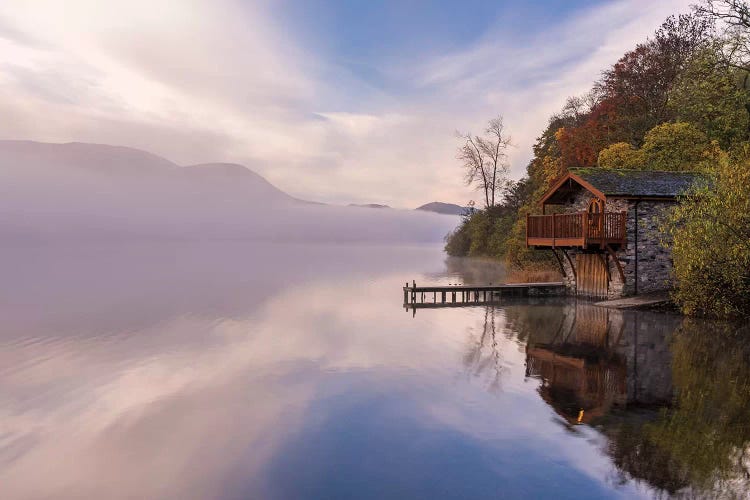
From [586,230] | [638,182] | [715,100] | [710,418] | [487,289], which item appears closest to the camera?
[710,418]

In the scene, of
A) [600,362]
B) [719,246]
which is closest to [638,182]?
[719,246]

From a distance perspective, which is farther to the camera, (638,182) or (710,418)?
(638,182)

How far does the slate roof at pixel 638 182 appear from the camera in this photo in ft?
96.1

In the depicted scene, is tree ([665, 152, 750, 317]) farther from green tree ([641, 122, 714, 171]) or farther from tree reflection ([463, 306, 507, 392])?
green tree ([641, 122, 714, 171])

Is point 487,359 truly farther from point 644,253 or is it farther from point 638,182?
point 638,182

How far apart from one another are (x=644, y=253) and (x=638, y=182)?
377cm

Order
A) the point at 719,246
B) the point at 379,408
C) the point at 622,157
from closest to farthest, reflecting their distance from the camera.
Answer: the point at 379,408, the point at 719,246, the point at 622,157

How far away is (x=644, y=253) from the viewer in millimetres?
30297

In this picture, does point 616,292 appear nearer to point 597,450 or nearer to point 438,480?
point 597,450

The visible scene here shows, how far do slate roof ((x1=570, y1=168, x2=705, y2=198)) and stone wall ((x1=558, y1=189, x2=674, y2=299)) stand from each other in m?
0.67

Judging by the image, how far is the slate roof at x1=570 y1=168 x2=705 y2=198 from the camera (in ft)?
96.1

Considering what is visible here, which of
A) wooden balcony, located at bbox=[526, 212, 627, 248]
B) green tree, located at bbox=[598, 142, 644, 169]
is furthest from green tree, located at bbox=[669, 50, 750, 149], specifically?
wooden balcony, located at bbox=[526, 212, 627, 248]

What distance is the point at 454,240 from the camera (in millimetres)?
97375

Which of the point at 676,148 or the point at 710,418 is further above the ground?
the point at 676,148
